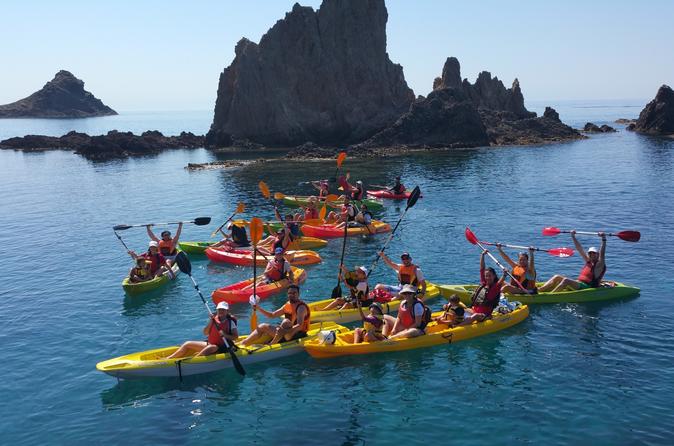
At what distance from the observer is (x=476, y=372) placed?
15.4m

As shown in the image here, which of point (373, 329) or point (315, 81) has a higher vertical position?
point (315, 81)

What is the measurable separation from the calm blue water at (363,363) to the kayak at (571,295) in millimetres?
396

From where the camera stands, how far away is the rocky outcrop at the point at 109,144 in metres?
76.4

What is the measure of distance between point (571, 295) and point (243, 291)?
1149cm

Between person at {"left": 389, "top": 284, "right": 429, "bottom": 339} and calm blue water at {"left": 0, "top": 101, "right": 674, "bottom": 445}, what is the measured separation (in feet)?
2.01

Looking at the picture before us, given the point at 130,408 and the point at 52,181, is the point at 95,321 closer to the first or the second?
the point at 130,408

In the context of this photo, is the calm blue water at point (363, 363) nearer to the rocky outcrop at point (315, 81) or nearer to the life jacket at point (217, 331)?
the life jacket at point (217, 331)

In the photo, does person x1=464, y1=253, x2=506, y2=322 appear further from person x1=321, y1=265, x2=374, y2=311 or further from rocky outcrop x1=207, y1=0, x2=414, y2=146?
rocky outcrop x1=207, y1=0, x2=414, y2=146

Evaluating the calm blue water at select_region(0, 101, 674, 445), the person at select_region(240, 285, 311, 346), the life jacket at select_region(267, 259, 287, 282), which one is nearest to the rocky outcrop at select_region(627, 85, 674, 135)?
the calm blue water at select_region(0, 101, 674, 445)

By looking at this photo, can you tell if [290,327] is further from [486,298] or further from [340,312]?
[486,298]

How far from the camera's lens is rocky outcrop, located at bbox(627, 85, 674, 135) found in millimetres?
81750

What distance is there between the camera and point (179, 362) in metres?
15.0

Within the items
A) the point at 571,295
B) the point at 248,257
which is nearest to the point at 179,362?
the point at 248,257

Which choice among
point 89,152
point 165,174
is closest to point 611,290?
point 165,174
